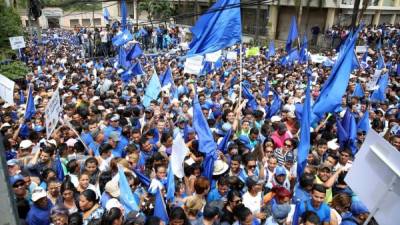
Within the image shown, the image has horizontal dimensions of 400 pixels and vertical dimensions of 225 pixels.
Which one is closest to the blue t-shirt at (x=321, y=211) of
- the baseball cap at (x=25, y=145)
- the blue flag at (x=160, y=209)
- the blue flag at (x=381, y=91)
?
the blue flag at (x=160, y=209)

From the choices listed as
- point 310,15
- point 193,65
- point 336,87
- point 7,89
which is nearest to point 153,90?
point 193,65

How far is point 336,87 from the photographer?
6.42m

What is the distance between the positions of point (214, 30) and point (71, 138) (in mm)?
3191

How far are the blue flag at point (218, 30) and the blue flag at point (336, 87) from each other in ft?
5.88

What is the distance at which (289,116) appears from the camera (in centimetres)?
768

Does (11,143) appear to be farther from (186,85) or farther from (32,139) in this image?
(186,85)

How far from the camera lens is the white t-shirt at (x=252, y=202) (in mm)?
4270

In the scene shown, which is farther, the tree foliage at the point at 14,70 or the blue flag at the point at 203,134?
the tree foliage at the point at 14,70

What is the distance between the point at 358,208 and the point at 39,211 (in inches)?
136

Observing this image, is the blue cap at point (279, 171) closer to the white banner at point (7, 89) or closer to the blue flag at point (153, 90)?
the blue flag at point (153, 90)

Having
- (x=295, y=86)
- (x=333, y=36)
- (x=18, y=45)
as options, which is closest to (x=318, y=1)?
(x=333, y=36)

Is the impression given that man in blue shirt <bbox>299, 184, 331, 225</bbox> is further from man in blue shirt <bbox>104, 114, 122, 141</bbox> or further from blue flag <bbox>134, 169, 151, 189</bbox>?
man in blue shirt <bbox>104, 114, 122, 141</bbox>

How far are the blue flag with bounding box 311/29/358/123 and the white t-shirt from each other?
2.73 m

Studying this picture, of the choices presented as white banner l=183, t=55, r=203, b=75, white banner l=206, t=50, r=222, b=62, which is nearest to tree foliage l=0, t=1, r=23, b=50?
white banner l=206, t=50, r=222, b=62
